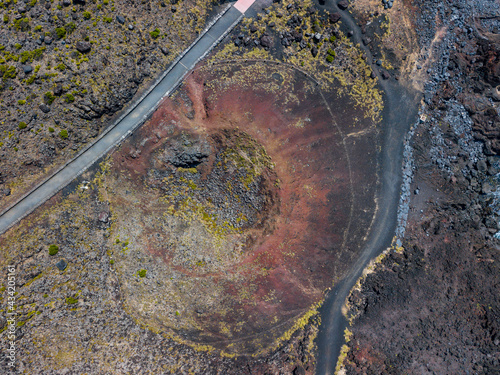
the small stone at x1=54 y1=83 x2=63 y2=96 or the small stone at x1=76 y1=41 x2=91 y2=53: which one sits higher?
the small stone at x1=76 y1=41 x2=91 y2=53

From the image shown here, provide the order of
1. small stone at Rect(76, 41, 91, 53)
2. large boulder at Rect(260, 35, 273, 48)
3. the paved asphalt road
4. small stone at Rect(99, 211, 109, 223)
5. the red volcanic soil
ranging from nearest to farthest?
small stone at Rect(76, 41, 91, 53), the paved asphalt road, small stone at Rect(99, 211, 109, 223), the red volcanic soil, large boulder at Rect(260, 35, 273, 48)

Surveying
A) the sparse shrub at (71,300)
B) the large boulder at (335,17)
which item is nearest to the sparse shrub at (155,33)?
the large boulder at (335,17)

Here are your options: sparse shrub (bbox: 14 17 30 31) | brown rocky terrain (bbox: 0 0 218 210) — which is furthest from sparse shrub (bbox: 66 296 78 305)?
sparse shrub (bbox: 14 17 30 31)

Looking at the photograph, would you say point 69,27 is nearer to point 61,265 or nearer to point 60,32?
point 60,32

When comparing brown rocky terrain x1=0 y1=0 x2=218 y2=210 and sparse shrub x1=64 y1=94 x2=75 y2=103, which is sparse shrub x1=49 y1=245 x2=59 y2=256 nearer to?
brown rocky terrain x1=0 y1=0 x2=218 y2=210

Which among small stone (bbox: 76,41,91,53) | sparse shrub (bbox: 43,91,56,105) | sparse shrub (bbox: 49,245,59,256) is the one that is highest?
small stone (bbox: 76,41,91,53)
